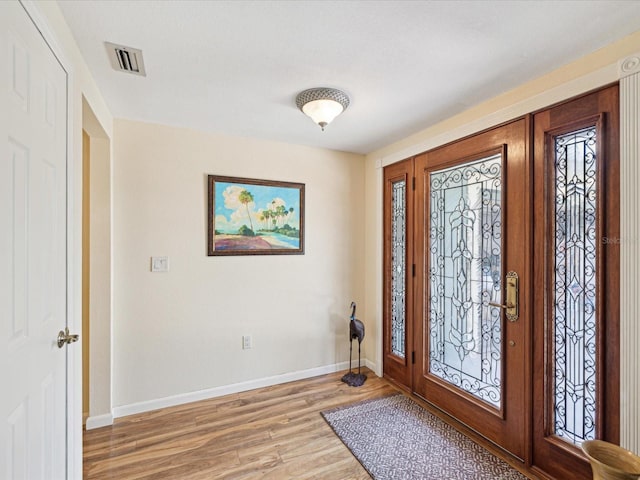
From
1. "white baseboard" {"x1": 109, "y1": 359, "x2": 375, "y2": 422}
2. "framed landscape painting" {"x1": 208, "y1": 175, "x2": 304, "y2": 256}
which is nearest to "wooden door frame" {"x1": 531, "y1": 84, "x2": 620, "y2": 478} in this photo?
"white baseboard" {"x1": 109, "y1": 359, "x2": 375, "y2": 422}

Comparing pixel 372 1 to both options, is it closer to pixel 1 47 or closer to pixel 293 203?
pixel 1 47

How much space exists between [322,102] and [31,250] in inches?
66.5

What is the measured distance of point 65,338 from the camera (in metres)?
1.31

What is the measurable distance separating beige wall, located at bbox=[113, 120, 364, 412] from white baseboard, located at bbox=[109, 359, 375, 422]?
40 millimetres

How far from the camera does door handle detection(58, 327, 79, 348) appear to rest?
1.28 metres

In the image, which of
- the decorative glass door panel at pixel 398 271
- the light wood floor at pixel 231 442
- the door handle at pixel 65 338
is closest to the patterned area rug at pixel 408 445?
the light wood floor at pixel 231 442

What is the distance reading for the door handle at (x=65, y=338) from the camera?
128 cm

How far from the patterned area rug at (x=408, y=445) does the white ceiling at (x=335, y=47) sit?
94.0 inches

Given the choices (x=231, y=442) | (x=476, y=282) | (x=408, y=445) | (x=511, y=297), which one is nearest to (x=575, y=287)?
(x=511, y=297)

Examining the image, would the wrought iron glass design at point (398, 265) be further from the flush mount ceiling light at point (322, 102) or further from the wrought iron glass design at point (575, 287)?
the wrought iron glass design at point (575, 287)

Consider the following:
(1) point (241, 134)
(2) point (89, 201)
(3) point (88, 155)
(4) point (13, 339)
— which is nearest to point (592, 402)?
(4) point (13, 339)

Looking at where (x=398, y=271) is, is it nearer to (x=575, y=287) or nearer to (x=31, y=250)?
(x=575, y=287)

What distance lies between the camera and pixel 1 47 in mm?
895

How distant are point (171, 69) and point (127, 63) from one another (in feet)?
0.74
